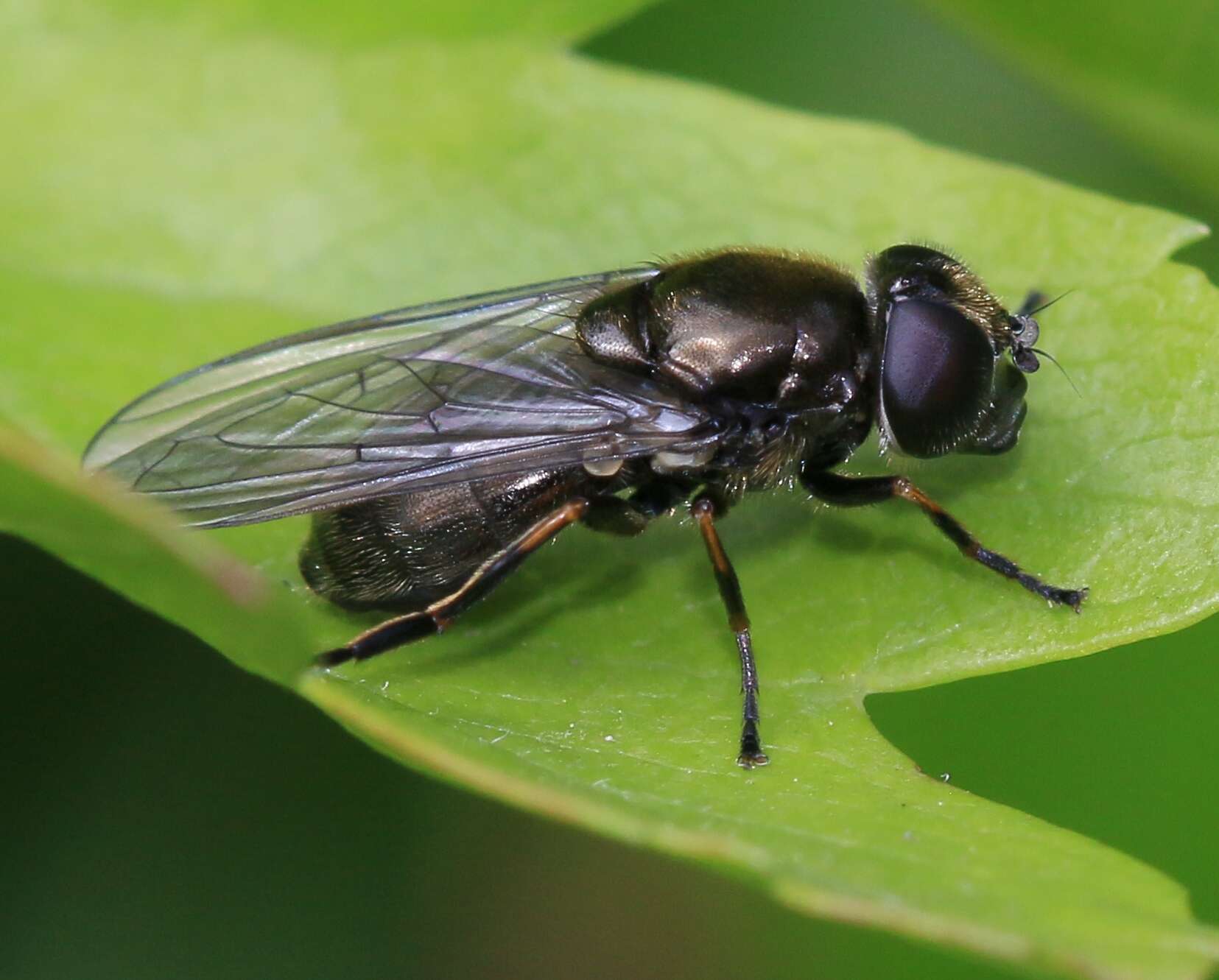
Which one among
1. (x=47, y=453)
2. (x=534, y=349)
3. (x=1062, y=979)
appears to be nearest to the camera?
(x=1062, y=979)

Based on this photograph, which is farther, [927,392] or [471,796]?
[471,796]

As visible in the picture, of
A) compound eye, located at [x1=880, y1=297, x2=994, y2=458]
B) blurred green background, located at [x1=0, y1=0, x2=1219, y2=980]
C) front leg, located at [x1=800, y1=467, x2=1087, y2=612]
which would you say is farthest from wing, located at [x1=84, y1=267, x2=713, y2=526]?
blurred green background, located at [x1=0, y1=0, x2=1219, y2=980]

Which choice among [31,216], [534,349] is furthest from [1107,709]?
[31,216]

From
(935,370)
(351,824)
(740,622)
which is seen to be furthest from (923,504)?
(351,824)

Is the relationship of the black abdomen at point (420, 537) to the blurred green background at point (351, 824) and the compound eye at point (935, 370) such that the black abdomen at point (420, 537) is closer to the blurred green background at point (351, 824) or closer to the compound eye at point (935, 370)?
the blurred green background at point (351, 824)

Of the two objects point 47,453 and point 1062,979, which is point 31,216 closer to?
point 47,453
